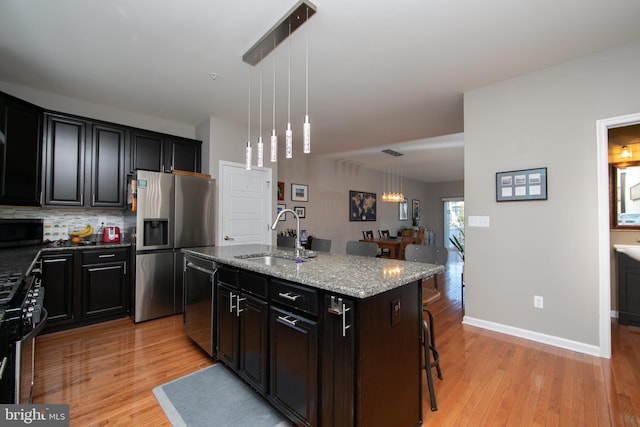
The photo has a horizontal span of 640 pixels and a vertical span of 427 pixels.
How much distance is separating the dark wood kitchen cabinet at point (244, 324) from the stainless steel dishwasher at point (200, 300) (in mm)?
98

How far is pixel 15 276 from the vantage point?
155 cm

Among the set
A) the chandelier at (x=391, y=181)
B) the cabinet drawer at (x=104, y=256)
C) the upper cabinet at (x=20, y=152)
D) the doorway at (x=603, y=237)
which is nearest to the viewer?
the doorway at (x=603, y=237)

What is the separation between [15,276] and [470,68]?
12.3ft

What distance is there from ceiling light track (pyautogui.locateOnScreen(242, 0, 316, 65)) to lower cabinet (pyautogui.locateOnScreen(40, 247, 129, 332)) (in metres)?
2.64

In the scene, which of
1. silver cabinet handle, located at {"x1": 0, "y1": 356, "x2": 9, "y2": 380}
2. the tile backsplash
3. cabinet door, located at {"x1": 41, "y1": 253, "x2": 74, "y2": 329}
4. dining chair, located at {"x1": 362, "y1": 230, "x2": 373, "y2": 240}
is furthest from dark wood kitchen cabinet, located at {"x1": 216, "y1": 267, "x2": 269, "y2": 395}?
dining chair, located at {"x1": 362, "y1": 230, "x2": 373, "y2": 240}

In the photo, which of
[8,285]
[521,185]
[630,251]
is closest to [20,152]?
[8,285]

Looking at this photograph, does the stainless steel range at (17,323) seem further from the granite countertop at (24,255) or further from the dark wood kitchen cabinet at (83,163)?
the dark wood kitchen cabinet at (83,163)

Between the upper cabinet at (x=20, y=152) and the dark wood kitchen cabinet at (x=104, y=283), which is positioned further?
the dark wood kitchen cabinet at (x=104, y=283)

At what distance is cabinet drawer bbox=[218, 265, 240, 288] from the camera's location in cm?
193

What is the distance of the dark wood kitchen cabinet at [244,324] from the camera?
1.69 metres

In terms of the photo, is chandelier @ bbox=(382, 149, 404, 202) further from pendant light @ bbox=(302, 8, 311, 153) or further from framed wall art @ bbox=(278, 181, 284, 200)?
pendant light @ bbox=(302, 8, 311, 153)

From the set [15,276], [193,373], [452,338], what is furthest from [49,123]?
[452,338]

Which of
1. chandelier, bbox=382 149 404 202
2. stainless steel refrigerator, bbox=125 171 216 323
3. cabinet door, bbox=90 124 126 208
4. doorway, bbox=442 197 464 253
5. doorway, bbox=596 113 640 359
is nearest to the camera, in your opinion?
doorway, bbox=596 113 640 359

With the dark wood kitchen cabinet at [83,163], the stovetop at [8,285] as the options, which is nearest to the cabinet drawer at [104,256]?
the dark wood kitchen cabinet at [83,163]
